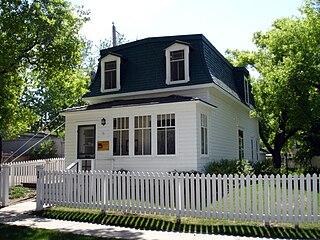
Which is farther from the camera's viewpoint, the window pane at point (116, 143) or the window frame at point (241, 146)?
the window frame at point (241, 146)

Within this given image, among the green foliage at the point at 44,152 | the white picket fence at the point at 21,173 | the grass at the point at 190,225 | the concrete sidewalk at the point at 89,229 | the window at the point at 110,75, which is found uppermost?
the window at the point at 110,75

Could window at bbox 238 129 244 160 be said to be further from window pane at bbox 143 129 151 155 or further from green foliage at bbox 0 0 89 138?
green foliage at bbox 0 0 89 138

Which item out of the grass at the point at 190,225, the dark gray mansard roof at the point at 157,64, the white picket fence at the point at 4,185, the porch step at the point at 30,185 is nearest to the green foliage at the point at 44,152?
the porch step at the point at 30,185

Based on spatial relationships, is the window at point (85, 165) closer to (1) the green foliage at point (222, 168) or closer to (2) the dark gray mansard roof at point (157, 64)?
(2) the dark gray mansard roof at point (157, 64)

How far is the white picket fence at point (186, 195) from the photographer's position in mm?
7758

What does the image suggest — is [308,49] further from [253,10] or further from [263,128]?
[263,128]

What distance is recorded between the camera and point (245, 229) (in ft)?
25.3

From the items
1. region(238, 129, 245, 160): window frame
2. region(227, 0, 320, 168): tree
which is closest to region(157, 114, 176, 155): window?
region(238, 129, 245, 160): window frame

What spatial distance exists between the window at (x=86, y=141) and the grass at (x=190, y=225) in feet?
17.8

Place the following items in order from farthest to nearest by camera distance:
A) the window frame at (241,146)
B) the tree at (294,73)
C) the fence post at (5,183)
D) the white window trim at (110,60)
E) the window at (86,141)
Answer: the window frame at (241,146), the tree at (294,73), the white window trim at (110,60), the window at (86,141), the fence post at (5,183)

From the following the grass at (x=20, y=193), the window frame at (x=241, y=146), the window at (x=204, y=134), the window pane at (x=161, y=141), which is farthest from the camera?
the window frame at (x=241, y=146)

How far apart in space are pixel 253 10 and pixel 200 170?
24.2 feet

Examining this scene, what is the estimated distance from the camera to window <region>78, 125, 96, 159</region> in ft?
50.0

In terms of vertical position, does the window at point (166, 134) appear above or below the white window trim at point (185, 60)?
below
